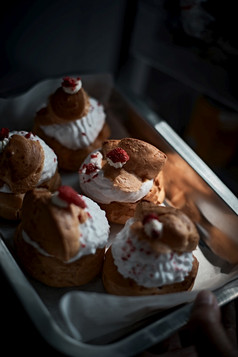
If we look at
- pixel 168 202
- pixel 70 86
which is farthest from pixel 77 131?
pixel 168 202

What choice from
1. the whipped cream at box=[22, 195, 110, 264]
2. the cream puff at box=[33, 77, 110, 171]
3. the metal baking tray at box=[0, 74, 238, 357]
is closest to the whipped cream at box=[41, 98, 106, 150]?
the cream puff at box=[33, 77, 110, 171]

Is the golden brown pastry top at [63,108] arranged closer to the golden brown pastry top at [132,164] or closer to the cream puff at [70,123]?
the cream puff at [70,123]

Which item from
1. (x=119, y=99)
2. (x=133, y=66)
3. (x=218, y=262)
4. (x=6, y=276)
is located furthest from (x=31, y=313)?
(x=133, y=66)

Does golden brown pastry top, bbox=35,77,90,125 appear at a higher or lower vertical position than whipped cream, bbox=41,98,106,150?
higher

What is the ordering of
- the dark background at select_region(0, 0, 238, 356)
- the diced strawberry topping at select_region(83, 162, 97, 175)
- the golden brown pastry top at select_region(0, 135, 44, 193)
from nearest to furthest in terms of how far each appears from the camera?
the golden brown pastry top at select_region(0, 135, 44, 193), the diced strawberry topping at select_region(83, 162, 97, 175), the dark background at select_region(0, 0, 238, 356)

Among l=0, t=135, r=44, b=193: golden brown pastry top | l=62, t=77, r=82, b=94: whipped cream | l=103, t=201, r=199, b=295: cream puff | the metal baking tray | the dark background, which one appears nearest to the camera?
the metal baking tray

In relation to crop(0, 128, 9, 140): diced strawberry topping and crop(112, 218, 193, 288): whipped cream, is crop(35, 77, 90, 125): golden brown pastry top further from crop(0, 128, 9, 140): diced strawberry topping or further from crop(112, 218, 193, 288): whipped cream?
crop(112, 218, 193, 288): whipped cream

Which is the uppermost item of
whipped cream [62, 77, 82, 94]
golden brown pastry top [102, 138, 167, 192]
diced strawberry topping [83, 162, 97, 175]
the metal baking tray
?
whipped cream [62, 77, 82, 94]

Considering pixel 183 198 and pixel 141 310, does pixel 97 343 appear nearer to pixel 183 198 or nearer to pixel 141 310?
pixel 141 310
